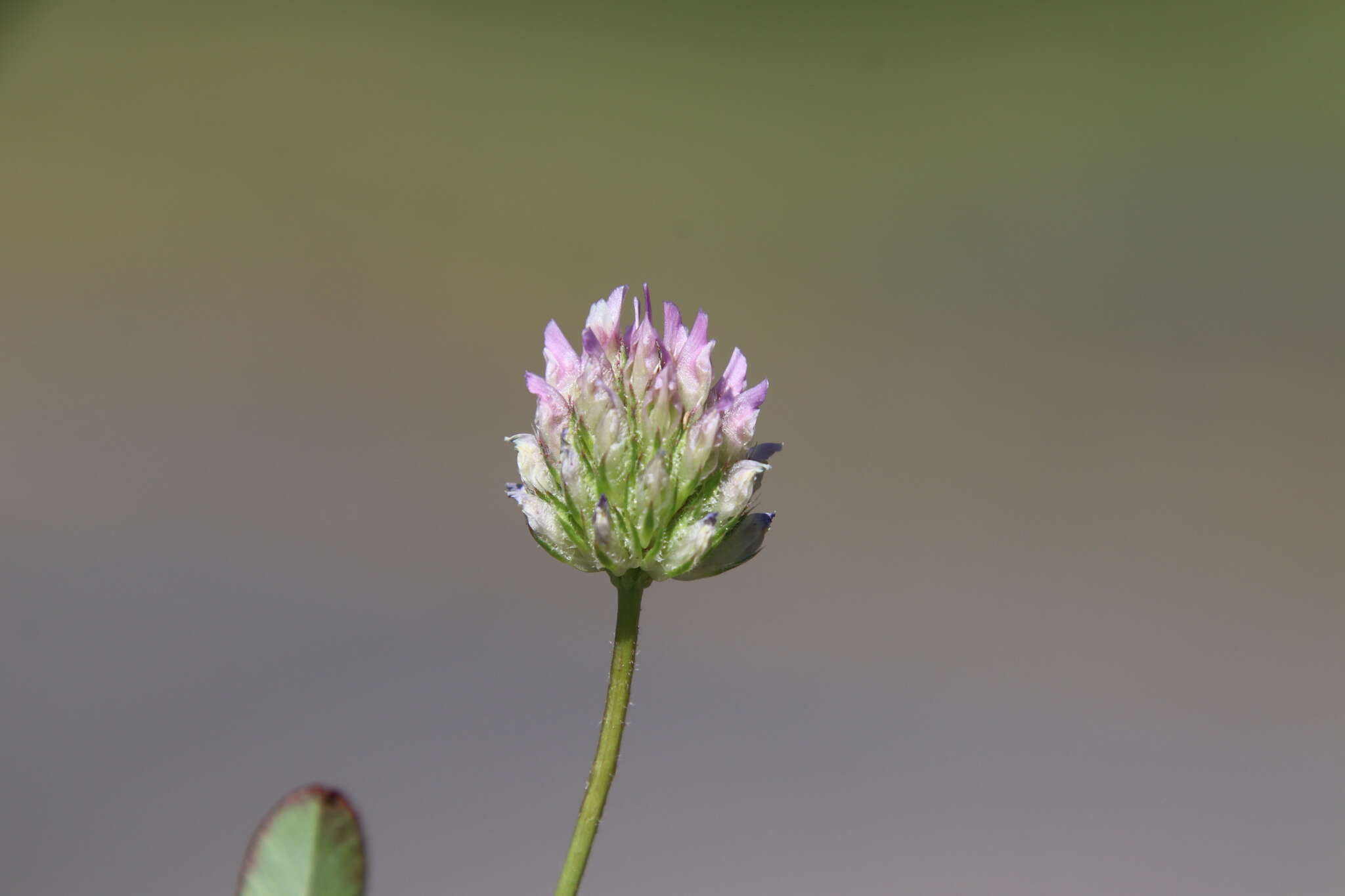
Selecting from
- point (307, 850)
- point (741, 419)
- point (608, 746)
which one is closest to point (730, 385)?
point (741, 419)

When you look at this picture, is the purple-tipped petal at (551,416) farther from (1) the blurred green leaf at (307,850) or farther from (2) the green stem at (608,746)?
(1) the blurred green leaf at (307,850)

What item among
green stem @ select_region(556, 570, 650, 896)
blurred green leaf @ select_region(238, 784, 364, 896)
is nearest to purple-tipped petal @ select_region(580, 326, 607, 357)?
green stem @ select_region(556, 570, 650, 896)

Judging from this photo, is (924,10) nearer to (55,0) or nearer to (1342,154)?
(1342,154)

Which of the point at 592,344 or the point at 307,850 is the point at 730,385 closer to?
Answer: the point at 592,344

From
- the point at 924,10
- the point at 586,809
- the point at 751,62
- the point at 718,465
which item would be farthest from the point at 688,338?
the point at 924,10

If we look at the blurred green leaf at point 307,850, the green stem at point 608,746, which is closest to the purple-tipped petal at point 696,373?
the green stem at point 608,746
